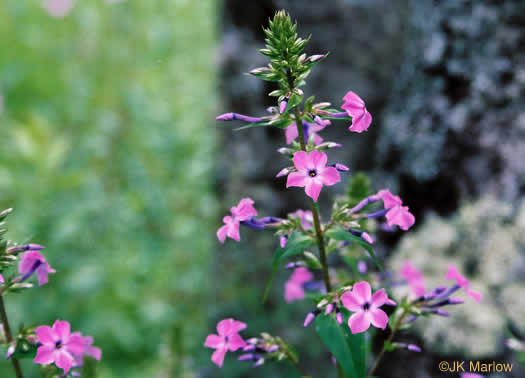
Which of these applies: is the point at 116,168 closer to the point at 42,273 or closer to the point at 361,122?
the point at 42,273

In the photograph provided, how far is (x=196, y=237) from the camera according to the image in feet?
12.4

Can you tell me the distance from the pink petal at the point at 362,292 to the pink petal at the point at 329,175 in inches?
7.2

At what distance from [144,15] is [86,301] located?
338 cm

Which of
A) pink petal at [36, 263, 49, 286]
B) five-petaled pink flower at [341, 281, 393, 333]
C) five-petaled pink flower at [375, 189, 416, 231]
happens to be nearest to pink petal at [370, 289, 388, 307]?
five-petaled pink flower at [341, 281, 393, 333]

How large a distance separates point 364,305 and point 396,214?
196 millimetres

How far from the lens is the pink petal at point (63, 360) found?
2.83 ft

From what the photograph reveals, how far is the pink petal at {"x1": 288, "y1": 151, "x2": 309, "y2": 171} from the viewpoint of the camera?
854 millimetres

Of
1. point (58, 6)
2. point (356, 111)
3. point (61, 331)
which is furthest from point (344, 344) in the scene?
point (58, 6)

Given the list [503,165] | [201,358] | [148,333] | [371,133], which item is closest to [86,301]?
[148,333]

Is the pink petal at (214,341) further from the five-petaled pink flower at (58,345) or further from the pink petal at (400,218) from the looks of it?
the pink petal at (400,218)

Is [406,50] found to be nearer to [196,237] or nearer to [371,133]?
[371,133]

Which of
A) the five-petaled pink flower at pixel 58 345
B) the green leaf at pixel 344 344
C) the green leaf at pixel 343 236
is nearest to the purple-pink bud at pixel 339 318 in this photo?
the green leaf at pixel 344 344

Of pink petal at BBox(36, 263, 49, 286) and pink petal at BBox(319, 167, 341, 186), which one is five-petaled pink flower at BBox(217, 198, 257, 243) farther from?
pink petal at BBox(36, 263, 49, 286)

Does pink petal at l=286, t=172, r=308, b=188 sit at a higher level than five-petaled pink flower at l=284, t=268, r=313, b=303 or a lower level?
higher
